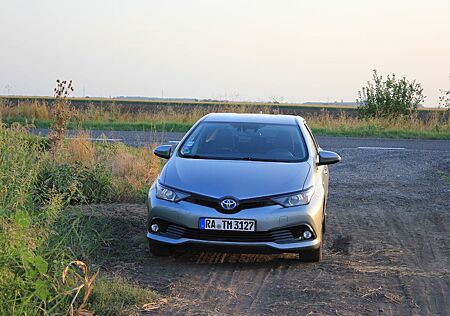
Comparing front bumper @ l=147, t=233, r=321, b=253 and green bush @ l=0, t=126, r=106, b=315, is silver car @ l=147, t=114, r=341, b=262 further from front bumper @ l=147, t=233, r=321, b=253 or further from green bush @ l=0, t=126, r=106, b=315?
green bush @ l=0, t=126, r=106, b=315

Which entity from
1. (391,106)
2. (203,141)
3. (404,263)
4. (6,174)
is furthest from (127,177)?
(391,106)

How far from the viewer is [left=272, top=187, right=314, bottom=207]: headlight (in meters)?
7.50

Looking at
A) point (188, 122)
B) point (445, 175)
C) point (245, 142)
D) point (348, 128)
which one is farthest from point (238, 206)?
point (188, 122)

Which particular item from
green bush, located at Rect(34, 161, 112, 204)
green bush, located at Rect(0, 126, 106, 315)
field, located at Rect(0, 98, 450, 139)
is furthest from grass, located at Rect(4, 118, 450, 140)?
green bush, located at Rect(0, 126, 106, 315)

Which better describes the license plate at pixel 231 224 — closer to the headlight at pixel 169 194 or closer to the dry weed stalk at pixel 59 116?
the headlight at pixel 169 194

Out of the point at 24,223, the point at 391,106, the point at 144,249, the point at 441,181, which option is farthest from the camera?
the point at 391,106

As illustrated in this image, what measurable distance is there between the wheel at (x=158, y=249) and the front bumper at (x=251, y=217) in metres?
0.09

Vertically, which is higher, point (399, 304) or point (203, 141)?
point (203, 141)

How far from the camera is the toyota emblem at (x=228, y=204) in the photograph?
24.3 feet

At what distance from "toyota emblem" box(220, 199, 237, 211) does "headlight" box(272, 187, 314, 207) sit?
1.28 feet

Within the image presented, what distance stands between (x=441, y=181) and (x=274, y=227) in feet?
26.8

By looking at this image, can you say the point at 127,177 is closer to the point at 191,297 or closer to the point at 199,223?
the point at 199,223

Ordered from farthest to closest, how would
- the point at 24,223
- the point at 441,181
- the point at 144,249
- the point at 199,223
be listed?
the point at 441,181, the point at 144,249, the point at 199,223, the point at 24,223

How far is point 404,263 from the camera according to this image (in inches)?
310
